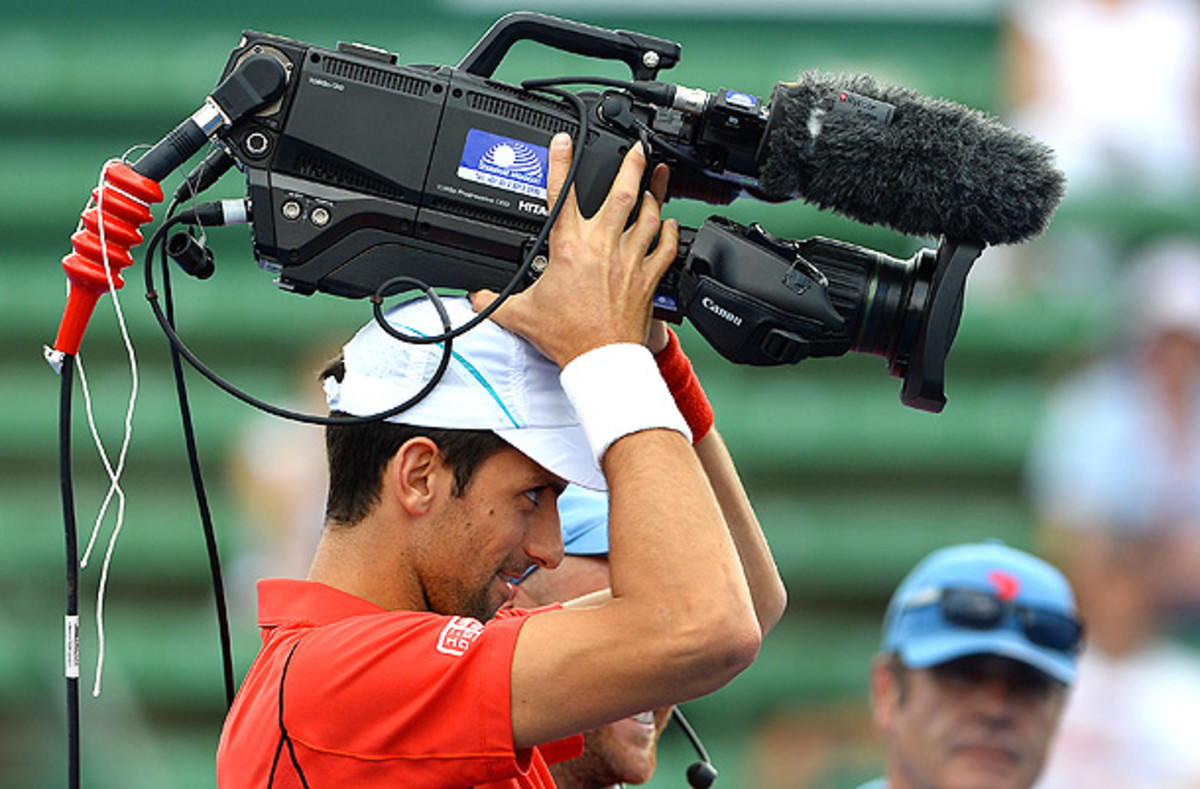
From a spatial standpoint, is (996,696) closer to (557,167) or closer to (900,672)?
(900,672)

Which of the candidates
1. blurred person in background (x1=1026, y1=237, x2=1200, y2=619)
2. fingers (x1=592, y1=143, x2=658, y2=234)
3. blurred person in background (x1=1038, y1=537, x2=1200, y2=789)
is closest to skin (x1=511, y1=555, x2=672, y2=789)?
fingers (x1=592, y1=143, x2=658, y2=234)

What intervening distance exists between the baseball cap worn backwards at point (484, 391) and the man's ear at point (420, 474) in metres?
0.03

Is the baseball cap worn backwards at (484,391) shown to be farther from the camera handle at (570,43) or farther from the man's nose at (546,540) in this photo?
the camera handle at (570,43)

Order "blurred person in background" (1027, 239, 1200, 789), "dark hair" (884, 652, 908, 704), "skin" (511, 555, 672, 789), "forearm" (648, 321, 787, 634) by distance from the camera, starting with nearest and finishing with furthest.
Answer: "forearm" (648, 321, 787, 634)
"skin" (511, 555, 672, 789)
"dark hair" (884, 652, 908, 704)
"blurred person in background" (1027, 239, 1200, 789)

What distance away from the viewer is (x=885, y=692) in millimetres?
3207

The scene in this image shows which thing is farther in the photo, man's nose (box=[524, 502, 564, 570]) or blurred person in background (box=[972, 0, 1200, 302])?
blurred person in background (box=[972, 0, 1200, 302])

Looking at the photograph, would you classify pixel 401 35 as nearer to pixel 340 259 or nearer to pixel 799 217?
pixel 799 217

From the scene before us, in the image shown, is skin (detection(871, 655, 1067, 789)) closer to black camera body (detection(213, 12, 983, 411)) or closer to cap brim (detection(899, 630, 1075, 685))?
cap brim (detection(899, 630, 1075, 685))

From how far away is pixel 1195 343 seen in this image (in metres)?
5.14

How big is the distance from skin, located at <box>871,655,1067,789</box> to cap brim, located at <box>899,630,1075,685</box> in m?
0.02

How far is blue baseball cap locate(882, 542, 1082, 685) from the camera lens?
3062 mm

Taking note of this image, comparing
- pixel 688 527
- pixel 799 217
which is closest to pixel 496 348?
pixel 688 527

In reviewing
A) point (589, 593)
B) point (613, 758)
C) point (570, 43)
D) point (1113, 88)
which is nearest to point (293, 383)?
point (1113, 88)

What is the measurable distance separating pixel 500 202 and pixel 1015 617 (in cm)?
158
